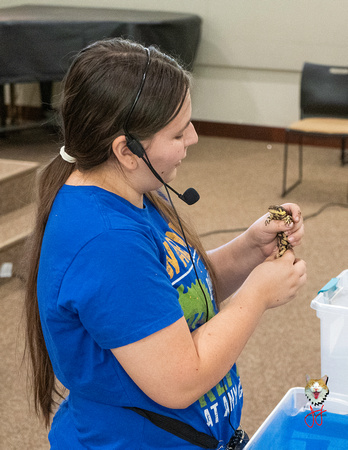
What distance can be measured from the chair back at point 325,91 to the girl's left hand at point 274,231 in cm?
342

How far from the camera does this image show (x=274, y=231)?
1067mm

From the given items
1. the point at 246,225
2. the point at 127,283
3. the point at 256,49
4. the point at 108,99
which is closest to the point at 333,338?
the point at 127,283

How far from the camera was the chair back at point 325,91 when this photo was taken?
4297mm

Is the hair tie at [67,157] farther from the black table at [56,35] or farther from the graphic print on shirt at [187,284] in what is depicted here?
the black table at [56,35]

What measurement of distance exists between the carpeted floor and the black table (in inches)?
32.4

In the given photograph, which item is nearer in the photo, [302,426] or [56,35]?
[302,426]

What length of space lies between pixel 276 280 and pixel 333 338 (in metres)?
0.17

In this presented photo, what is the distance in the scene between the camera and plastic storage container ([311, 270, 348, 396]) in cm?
97

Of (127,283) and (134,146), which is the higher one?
(134,146)

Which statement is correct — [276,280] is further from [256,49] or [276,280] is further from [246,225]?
[256,49]

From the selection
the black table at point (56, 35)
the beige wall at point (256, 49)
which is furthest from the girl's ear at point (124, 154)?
the beige wall at point (256, 49)

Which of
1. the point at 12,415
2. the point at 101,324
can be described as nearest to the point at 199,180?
the point at 12,415

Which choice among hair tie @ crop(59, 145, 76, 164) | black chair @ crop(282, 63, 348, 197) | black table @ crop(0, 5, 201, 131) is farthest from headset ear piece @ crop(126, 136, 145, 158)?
black chair @ crop(282, 63, 348, 197)

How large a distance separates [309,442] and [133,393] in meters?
0.27
